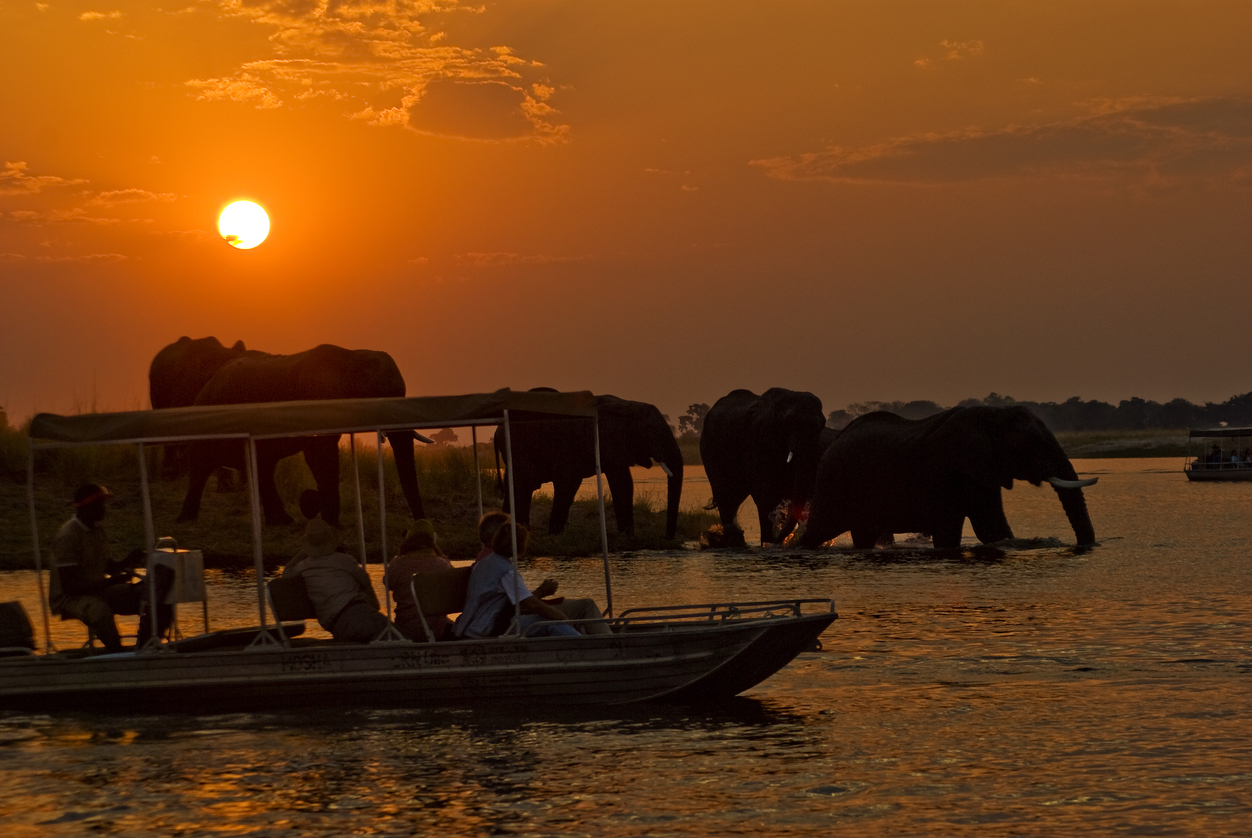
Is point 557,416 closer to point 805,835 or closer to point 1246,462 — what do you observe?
point 805,835

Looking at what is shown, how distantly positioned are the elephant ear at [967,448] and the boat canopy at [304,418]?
613 inches

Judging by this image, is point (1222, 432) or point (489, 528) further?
point (1222, 432)

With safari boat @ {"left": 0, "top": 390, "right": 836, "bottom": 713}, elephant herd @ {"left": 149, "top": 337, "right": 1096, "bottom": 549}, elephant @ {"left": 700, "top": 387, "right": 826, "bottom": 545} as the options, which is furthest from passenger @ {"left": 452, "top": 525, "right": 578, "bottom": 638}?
elephant @ {"left": 700, "top": 387, "right": 826, "bottom": 545}

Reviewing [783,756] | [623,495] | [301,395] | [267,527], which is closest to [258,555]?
[783,756]

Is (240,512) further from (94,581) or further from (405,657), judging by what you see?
(405,657)

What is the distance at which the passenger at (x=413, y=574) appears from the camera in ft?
46.1

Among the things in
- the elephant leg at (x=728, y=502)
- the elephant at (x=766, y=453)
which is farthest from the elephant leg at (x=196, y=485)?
the elephant leg at (x=728, y=502)

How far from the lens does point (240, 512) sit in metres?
33.6

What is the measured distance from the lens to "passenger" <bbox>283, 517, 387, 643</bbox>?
13844 mm

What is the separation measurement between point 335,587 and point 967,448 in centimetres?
1671

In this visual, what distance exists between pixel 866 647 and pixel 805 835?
841cm

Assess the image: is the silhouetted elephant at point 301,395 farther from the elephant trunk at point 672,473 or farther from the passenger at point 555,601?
the passenger at point 555,601

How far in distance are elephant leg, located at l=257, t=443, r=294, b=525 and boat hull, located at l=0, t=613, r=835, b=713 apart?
17853 millimetres

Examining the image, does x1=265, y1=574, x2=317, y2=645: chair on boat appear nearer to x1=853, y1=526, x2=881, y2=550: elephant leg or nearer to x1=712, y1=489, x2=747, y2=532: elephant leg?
x1=853, y1=526, x2=881, y2=550: elephant leg
